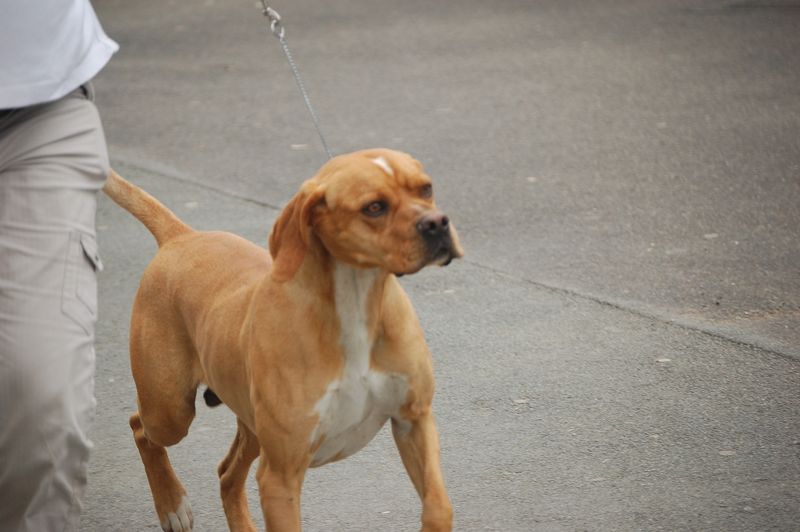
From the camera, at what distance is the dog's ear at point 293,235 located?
11.9ft

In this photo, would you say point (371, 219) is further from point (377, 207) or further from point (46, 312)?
point (46, 312)

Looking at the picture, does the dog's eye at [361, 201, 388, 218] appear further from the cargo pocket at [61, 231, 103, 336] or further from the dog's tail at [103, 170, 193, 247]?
the dog's tail at [103, 170, 193, 247]

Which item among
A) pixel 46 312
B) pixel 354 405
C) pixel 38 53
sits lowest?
pixel 354 405

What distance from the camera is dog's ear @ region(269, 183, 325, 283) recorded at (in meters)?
3.64

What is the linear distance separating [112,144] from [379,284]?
22.9ft

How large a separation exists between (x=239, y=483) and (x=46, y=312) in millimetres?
1333

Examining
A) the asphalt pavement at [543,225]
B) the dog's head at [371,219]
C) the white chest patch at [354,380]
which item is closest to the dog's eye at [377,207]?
the dog's head at [371,219]

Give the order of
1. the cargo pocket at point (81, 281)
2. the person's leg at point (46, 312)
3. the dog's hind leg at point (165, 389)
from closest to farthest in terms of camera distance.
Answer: the person's leg at point (46, 312), the cargo pocket at point (81, 281), the dog's hind leg at point (165, 389)

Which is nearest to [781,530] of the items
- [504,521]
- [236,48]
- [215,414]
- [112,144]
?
[504,521]

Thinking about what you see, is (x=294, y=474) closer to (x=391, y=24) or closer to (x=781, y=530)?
(x=781, y=530)

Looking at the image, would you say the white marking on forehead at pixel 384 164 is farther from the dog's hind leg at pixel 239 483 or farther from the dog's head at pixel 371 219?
the dog's hind leg at pixel 239 483

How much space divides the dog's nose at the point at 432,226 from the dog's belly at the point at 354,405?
486 millimetres

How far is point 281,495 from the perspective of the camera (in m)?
3.79

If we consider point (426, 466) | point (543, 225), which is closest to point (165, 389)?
point (426, 466)
